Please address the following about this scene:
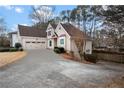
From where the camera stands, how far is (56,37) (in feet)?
43.8

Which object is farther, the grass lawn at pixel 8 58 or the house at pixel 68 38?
the house at pixel 68 38

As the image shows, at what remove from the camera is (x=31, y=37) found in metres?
13.9

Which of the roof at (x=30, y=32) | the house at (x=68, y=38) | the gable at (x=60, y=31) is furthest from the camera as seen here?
the roof at (x=30, y=32)

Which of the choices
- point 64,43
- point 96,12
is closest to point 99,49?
point 64,43

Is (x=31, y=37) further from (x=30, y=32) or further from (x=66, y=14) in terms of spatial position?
(x=66, y=14)

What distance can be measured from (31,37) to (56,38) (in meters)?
2.08

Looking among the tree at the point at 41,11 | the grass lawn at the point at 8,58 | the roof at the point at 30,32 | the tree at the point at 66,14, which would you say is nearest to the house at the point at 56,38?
the roof at the point at 30,32

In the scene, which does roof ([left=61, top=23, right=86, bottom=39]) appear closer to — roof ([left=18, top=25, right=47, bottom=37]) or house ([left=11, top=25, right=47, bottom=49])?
house ([left=11, top=25, right=47, bottom=49])

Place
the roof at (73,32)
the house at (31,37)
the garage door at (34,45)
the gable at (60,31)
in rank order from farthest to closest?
the house at (31,37)
the garage door at (34,45)
the gable at (60,31)
the roof at (73,32)

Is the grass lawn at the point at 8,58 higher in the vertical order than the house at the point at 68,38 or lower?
lower

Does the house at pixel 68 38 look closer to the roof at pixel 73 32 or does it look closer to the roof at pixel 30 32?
the roof at pixel 73 32

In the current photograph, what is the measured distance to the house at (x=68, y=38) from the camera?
11188 millimetres

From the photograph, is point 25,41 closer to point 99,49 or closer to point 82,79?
point 99,49
